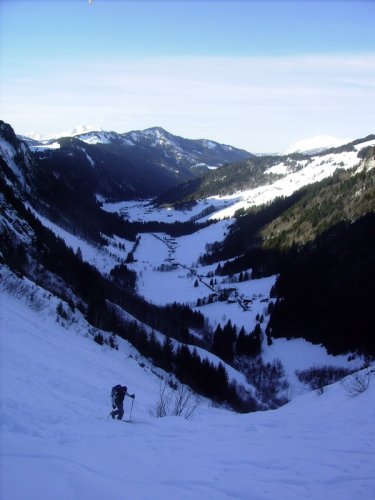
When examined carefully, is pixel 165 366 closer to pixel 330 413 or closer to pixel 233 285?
pixel 330 413

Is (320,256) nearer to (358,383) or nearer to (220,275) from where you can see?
(220,275)

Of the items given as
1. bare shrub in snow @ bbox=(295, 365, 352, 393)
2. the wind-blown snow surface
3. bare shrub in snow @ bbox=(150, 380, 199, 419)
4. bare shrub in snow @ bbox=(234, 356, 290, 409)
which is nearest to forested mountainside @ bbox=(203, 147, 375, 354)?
bare shrub in snow @ bbox=(295, 365, 352, 393)

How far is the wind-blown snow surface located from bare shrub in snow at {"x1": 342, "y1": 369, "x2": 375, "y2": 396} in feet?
1.65

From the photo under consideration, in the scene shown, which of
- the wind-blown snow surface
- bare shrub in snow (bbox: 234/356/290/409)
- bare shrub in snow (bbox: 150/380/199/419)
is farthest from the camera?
bare shrub in snow (bbox: 234/356/290/409)

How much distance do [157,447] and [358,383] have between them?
13377mm

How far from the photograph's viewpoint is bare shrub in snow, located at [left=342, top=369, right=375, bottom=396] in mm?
19998

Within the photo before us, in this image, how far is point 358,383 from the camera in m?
20.8

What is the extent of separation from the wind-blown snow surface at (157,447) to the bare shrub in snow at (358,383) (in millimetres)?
504

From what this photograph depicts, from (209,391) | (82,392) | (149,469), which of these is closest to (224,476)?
(149,469)

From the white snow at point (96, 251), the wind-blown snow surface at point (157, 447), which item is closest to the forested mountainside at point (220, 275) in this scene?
the white snow at point (96, 251)

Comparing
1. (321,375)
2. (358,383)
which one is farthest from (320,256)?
(358,383)

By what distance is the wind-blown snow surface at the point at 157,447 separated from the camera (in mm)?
7750

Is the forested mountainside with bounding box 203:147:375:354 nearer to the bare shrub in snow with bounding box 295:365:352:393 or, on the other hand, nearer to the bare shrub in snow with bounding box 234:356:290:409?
the bare shrub in snow with bounding box 295:365:352:393

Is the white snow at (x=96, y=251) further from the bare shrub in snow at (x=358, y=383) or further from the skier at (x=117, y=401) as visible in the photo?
the skier at (x=117, y=401)
